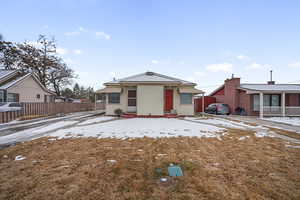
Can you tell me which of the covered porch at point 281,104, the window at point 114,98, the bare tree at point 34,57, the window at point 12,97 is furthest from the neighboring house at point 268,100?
the bare tree at point 34,57

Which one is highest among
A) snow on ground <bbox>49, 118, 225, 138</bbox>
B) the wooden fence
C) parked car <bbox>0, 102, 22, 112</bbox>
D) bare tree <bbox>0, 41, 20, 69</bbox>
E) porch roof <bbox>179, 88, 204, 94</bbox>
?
bare tree <bbox>0, 41, 20, 69</bbox>

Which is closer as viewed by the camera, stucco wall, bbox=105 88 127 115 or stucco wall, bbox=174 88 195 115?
stucco wall, bbox=105 88 127 115

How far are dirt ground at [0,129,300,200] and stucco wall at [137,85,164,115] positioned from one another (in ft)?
22.4

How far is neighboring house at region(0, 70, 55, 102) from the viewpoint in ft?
40.7

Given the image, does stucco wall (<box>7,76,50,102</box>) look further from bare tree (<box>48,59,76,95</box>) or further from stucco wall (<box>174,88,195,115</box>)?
stucco wall (<box>174,88,195,115</box>)

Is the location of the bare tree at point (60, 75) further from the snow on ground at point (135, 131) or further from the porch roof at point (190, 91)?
the porch roof at point (190, 91)

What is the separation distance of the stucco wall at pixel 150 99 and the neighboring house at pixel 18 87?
12.9m

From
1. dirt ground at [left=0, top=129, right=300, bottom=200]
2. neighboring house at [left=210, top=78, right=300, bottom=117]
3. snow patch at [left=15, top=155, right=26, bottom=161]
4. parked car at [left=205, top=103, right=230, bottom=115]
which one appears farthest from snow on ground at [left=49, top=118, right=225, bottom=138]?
neighboring house at [left=210, top=78, right=300, bottom=117]

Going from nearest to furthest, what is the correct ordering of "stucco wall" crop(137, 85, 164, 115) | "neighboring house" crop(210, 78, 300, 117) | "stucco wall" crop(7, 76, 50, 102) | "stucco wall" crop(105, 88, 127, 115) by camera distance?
"stucco wall" crop(137, 85, 164, 115) < "stucco wall" crop(105, 88, 127, 115) < "neighboring house" crop(210, 78, 300, 117) < "stucco wall" crop(7, 76, 50, 102)

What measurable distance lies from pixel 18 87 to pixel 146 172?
17931 mm

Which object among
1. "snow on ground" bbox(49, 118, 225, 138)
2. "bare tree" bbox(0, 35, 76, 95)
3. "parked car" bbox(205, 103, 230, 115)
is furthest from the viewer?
"bare tree" bbox(0, 35, 76, 95)

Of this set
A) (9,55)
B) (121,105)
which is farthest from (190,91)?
(9,55)

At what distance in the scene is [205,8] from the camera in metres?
11.5

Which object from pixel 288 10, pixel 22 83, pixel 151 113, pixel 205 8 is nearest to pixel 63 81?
pixel 22 83
